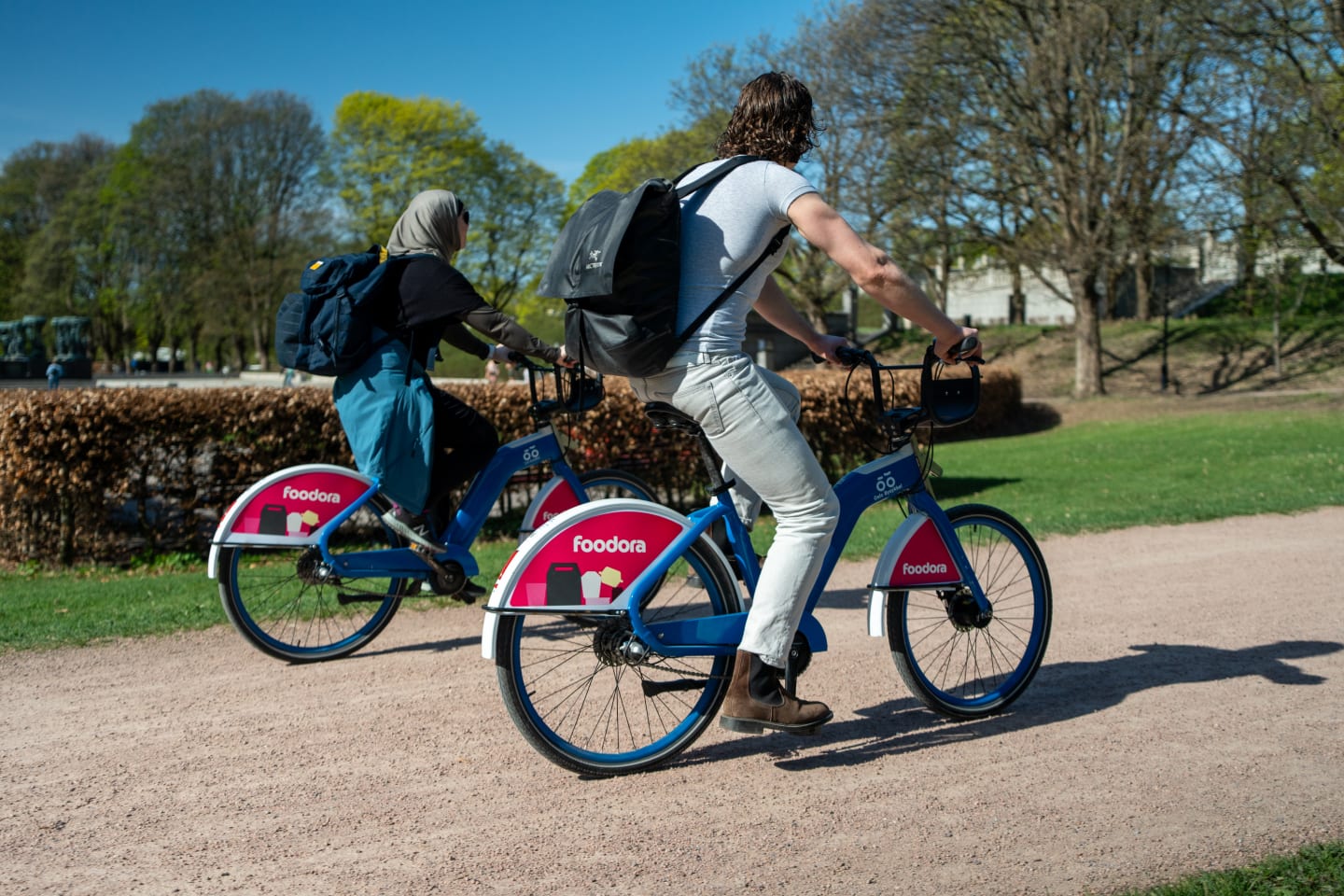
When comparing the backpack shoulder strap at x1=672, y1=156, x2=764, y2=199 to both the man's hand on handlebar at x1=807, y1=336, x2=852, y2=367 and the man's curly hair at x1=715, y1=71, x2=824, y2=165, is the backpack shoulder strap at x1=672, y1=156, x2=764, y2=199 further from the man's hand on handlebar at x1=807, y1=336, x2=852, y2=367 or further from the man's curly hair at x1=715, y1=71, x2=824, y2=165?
the man's hand on handlebar at x1=807, y1=336, x2=852, y2=367

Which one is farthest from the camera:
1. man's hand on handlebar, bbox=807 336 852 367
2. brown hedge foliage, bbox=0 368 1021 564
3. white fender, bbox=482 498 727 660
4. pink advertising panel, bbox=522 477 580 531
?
brown hedge foliage, bbox=0 368 1021 564

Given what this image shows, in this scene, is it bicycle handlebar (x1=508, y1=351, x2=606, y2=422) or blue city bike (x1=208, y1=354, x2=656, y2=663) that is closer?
bicycle handlebar (x1=508, y1=351, x2=606, y2=422)

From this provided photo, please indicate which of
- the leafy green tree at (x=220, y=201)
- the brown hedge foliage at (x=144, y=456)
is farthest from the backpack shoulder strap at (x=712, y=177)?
the leafy green tree at (x=220, y=201)

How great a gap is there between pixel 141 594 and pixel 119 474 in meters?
1.56

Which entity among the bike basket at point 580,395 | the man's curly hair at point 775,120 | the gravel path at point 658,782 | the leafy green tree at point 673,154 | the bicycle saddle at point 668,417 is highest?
the leafy green tree at point 673,154

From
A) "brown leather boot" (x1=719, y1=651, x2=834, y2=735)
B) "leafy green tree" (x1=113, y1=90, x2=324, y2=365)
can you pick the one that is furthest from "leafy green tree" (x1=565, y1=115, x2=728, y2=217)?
"brown leather boot" (x1=719, y1=651, x2=834, y2=735)

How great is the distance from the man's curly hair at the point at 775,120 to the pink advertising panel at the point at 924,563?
1.41 m

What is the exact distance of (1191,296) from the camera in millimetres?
43219

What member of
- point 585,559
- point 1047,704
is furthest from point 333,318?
point 1047,704

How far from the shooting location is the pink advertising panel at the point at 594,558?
3.55 m

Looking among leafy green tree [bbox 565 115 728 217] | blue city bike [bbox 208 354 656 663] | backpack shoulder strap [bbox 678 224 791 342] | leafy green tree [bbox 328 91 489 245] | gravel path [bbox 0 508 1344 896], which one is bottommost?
gravel path [bbox 0 508 1344 896]

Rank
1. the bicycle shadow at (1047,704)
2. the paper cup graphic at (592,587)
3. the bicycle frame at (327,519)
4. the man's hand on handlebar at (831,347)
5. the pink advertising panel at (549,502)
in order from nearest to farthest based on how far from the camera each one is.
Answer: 1. the paper cup graphic at (592,587)
2. the bicycle shadow at (1047,704)
3. the man's hand on handlebar at (831,347)
4. the bicycle frame at (327,519)
5. the pink advertising panel at (549,502)

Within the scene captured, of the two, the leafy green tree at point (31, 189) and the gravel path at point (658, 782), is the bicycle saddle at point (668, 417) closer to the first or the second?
the gravel path at point (658, 782)

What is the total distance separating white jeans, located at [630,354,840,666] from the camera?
3426 millimetres
